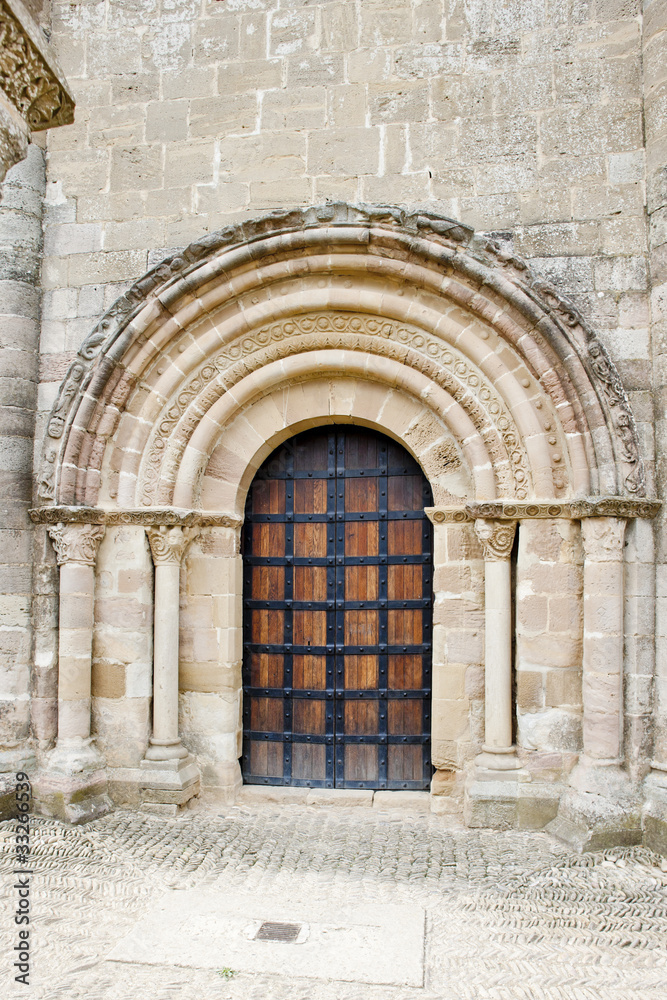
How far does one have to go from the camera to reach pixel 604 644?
429 cm

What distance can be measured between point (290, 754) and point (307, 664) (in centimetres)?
67

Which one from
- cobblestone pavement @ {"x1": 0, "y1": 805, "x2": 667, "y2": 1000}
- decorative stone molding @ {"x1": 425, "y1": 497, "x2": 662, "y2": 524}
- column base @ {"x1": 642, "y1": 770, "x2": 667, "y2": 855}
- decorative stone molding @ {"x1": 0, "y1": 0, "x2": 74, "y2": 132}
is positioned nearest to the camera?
decorative stone molding @ {"x1": 0, "y1": 0, "x2": 74, "y2": 132}

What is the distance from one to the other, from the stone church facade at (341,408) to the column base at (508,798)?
1.0 inches

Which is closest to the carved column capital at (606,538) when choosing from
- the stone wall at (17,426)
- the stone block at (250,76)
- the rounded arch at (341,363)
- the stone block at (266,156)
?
the rounded arch at (341,363)

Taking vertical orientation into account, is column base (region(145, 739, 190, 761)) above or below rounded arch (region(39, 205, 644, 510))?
below

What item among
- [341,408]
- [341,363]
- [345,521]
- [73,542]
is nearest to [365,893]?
[345,521]

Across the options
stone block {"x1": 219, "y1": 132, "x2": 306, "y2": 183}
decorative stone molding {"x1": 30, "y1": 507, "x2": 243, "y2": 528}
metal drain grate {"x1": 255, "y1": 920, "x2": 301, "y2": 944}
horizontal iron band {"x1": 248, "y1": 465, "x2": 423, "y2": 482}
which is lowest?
metal drain grate {"x1": 255, "y1": 920, "x2": 301, "y2": 944}

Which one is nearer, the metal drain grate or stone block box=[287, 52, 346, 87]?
the metal drain grate

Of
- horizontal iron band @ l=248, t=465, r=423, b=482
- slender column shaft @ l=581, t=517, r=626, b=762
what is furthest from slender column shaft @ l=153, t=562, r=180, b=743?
slender column shaft @ l=581, t=517, r=626, b=762

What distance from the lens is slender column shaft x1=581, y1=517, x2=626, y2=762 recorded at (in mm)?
4258

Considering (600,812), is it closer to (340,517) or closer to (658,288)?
(340,517)

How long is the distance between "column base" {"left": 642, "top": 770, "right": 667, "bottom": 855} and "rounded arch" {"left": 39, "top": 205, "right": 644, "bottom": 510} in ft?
5.74

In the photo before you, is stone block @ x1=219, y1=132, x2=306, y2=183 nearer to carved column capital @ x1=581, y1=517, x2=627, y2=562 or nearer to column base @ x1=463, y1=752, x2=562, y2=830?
carved column capital @ x1=581, y1=517, x2=627, y2=562

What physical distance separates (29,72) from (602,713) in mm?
4190
